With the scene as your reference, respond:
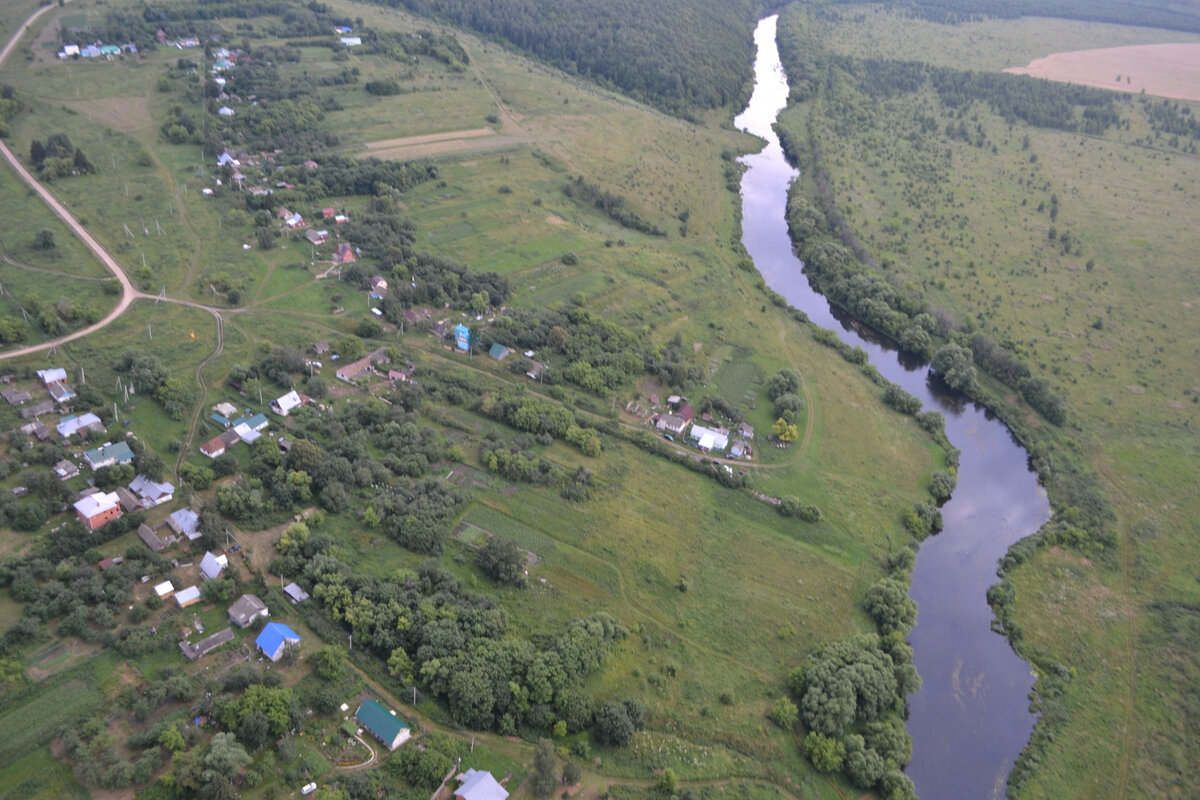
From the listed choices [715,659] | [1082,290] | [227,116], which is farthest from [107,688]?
[1082,290]

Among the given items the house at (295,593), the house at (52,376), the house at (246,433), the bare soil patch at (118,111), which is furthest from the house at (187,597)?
the bare soil patch at (118,111)

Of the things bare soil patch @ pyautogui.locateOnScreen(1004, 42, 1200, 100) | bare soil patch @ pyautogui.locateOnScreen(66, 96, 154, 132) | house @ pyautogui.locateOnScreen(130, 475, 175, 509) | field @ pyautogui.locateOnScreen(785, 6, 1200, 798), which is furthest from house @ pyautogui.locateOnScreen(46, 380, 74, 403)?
bare soil patch @ pyautogui.locateOnScreen(1004, 42, 1200, 100)

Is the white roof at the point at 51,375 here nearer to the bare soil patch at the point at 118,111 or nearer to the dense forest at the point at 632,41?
the bare soil patch at the point at 118,111

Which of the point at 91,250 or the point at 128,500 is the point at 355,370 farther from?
the point at 91,250

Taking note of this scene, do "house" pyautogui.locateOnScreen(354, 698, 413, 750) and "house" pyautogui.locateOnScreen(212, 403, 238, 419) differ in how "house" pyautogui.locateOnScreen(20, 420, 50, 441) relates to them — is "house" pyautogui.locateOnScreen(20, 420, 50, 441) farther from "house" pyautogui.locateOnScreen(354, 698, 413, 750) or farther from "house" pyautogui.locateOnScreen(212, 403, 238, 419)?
"house" pyautogui.locateOnScreen(354, 698, 413, 750)

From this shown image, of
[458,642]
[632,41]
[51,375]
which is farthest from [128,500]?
[632,41]

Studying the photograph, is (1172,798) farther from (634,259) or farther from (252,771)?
(634,259)

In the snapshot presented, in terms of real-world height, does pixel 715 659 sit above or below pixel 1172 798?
below
